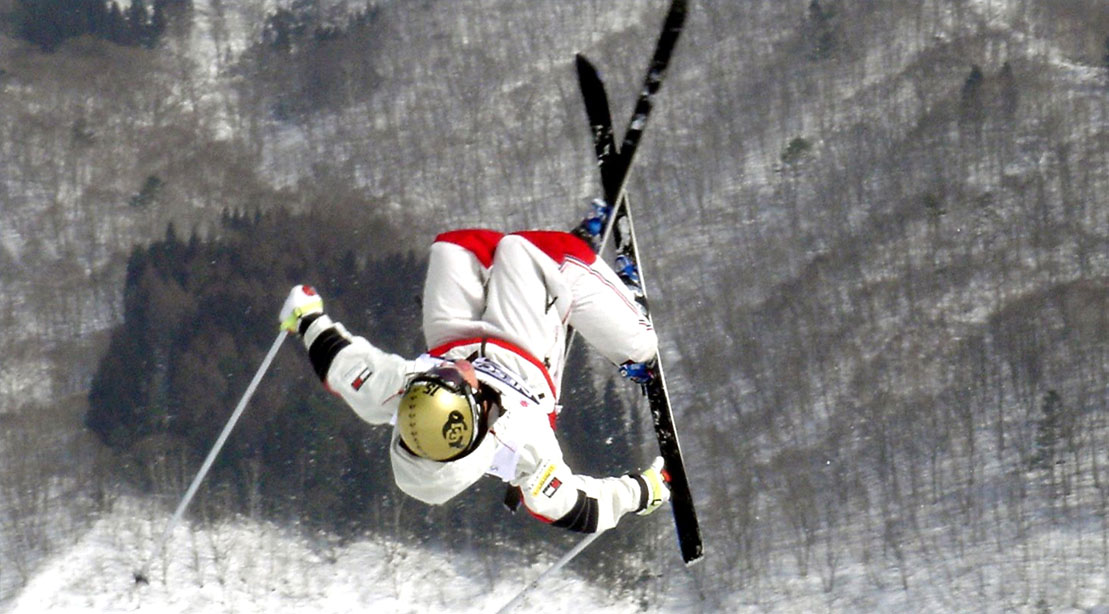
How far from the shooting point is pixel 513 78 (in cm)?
8038

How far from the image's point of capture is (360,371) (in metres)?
7.41

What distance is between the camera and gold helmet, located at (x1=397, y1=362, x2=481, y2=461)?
6.65m

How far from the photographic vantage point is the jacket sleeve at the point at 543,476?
7.30 metres

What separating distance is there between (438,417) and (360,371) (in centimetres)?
93

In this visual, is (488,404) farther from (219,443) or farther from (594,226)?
(219,443)

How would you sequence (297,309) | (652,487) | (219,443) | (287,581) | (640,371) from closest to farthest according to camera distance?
(297,309) < (652,487) < (640,371) < (219,443) < (287,581)

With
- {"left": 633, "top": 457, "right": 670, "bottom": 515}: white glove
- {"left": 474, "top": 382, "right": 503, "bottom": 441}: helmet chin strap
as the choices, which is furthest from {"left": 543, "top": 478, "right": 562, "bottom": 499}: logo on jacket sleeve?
{"left": 633, "top": 457, "right": 670, "bottom": 515}: white glove

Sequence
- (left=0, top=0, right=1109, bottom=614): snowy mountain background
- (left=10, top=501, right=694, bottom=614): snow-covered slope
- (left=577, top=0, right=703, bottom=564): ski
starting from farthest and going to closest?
1. (left=0, top=0, right=1109, bottom=614): snowy mountain background
2. (left=10, top=501, right=694, bottom=614): snow-covered slope
3. (left=577, top=0, right=703, bottom=564): ski

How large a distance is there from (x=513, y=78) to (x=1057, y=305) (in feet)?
113

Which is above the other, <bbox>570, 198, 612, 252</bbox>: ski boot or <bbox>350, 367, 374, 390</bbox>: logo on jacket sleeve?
<bbox>570, 198, 612, 252</bbox>: ski boot

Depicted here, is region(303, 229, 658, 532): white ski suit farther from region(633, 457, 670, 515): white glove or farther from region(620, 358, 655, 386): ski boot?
region(620, 358, 655, 386): ski boot

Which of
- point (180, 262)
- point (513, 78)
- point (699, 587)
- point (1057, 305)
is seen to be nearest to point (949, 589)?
point (699, 587)

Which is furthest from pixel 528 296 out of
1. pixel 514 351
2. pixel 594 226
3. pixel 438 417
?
pixel 438 417

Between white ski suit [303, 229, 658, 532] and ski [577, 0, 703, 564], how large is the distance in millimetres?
737
